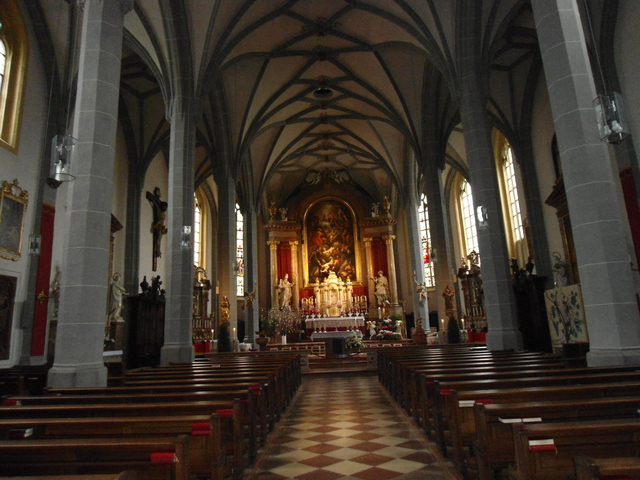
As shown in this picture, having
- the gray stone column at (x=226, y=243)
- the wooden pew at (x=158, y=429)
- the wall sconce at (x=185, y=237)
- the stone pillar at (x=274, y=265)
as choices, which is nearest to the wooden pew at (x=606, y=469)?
the wooden pew at (x=158, y=429)

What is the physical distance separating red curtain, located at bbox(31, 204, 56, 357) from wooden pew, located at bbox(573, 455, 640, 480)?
12.6 meters

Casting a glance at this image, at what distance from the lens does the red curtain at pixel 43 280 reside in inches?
450

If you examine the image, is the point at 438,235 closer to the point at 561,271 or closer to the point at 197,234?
the point at 561,271

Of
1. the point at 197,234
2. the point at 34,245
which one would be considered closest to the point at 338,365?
the point at 34,245

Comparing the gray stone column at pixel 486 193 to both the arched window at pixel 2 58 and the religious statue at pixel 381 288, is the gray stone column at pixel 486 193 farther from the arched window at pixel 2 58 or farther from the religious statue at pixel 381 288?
the religious statue at pixel 381 288

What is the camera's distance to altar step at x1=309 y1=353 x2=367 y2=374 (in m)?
14.6

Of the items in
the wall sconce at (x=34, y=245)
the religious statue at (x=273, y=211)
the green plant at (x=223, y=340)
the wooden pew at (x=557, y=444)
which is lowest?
the wooden pew at (x=557, y=444)

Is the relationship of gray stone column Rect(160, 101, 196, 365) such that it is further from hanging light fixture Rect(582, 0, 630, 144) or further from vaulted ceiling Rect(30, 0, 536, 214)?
hanging light fixture Rect(582, 0, 630, 144)

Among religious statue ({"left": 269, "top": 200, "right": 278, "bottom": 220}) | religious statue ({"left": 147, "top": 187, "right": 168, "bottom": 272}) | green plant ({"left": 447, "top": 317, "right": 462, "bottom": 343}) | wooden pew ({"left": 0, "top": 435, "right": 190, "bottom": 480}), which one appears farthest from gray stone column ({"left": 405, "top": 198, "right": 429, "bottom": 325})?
wooden pew ({"left": 0, "top": 435, "right": 190, "bottom": 480})

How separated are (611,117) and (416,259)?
17.4m

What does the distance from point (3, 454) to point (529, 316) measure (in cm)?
1429

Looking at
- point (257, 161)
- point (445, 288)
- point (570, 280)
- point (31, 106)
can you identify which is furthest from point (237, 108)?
point (570, 280)

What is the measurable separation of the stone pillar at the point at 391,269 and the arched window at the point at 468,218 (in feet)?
20.2

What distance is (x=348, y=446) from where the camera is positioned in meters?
5.46
